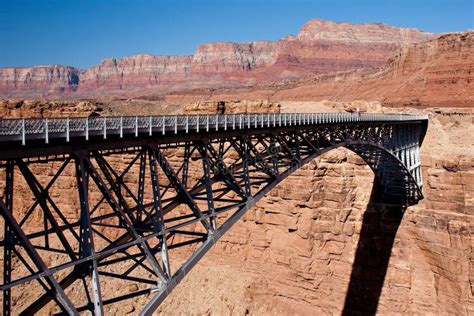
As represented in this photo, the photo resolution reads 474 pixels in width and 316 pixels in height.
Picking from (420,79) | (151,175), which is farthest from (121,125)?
(420,79)

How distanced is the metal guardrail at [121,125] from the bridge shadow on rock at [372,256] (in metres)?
17.0

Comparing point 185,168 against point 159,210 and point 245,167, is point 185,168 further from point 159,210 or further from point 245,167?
point 245,167

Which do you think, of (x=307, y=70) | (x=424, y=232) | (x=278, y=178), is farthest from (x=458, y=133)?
(x=307, y=70)

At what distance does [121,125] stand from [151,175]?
1806 mm

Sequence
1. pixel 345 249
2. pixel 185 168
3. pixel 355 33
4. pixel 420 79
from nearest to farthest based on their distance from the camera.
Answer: pixel 185 168, pixel 345 249, pixel 420 79, pixel 355 33

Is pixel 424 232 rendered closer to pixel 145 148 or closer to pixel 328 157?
pixel 328 157

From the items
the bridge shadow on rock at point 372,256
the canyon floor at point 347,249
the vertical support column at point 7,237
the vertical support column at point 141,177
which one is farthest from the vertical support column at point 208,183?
the bridge shadow on rock at point 372,256

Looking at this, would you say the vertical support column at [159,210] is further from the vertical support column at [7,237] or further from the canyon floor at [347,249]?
the canyon floor at [347,249]

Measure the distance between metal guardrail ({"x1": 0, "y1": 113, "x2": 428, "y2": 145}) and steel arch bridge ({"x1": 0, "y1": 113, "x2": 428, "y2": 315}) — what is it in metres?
0.03

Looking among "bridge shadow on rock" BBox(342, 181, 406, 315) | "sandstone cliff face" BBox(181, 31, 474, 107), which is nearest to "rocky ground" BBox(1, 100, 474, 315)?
"bridge shadow on rock" BBox(342, 181, 406, 315)

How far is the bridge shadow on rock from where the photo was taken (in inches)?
1391

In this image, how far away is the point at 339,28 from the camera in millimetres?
168875

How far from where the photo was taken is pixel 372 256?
35875 millimetres

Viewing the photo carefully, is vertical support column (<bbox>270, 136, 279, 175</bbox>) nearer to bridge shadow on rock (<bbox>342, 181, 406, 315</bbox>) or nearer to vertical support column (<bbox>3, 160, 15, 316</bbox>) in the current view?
vertical support column (<bbox>3, 160, 15, 316</bbox>)
